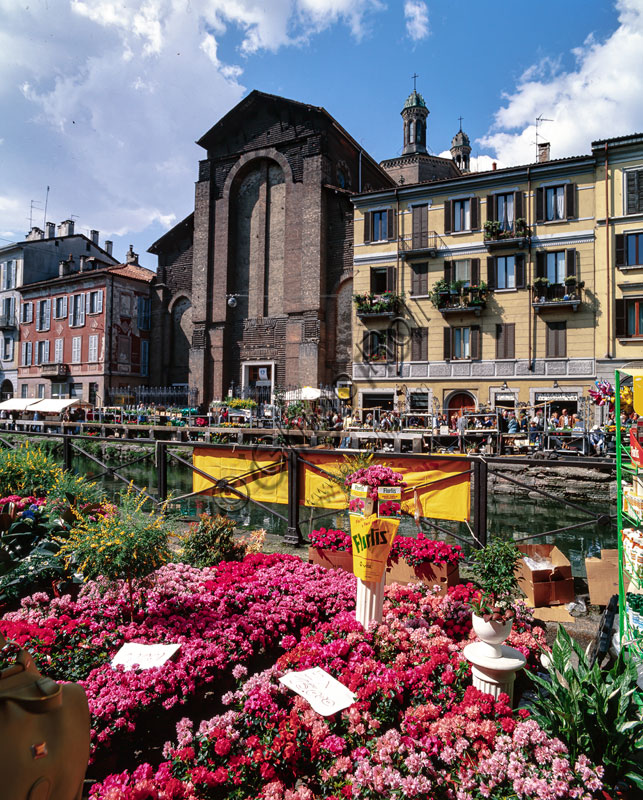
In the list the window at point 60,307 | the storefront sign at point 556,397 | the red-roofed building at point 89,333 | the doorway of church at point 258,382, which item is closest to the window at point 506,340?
the storefront sign at point 556,397

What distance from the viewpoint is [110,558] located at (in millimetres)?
4359

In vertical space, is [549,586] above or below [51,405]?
below

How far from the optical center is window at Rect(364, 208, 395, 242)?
2777 centimetres

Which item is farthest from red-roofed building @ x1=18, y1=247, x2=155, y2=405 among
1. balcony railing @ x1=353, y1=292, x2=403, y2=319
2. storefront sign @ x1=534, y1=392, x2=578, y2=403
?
storefront sign @ x1=534, y1=392, x2=578, y2=403

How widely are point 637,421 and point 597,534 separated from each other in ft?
42.3

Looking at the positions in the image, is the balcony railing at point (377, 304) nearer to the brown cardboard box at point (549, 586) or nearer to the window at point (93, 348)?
the window at point (93, 348)

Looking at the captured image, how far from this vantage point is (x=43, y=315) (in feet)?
139

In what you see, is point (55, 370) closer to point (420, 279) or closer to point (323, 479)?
point (420, 279)

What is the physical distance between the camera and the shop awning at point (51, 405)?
31212 mm

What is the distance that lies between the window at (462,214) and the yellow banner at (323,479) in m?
22.0

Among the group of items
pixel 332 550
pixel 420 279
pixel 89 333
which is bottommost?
pixel 332 550

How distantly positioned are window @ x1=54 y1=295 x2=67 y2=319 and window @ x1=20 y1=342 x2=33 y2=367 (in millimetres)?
4481

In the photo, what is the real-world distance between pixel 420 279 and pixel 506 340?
18.8ft

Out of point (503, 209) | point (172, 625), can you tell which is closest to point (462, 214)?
point (503, 209)
